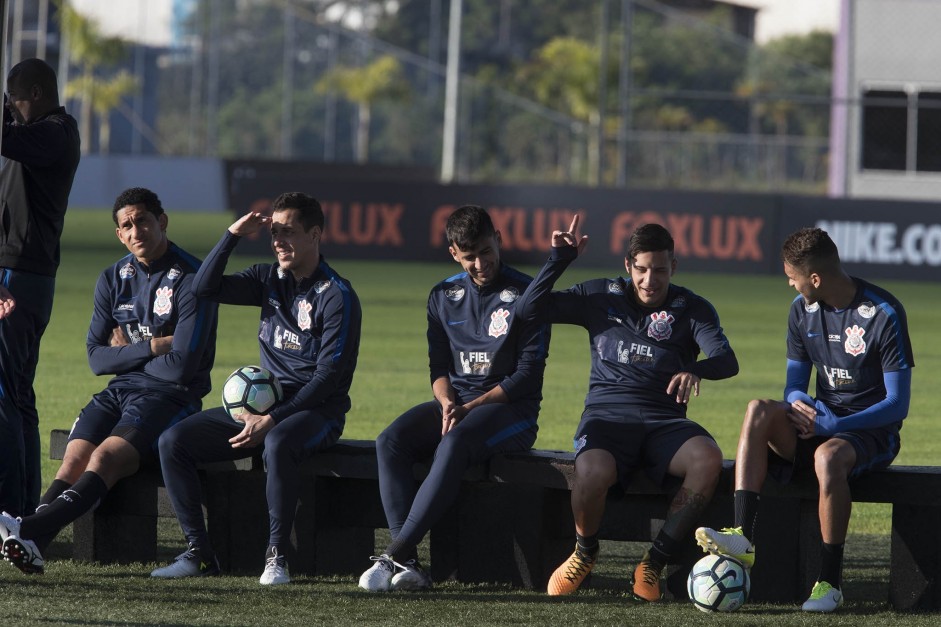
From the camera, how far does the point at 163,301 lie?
679 centimetres

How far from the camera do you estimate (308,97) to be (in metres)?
61.3

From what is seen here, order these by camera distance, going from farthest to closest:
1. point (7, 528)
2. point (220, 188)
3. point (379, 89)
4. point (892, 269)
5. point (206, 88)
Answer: point (206, 88)
point (379, 89)
point (220, 188)
point (892, 269)
point (7, 528)

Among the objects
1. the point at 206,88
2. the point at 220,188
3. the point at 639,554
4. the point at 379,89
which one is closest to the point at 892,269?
the point at 639,554

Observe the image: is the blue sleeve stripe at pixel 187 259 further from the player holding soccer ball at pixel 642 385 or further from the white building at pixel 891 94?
the white building at pixel 891 94

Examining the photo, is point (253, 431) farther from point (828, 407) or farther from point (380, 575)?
point (828, 407)

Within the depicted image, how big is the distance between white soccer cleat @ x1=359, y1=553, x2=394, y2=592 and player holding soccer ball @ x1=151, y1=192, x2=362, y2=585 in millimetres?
371

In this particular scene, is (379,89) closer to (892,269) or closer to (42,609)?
(892,269)

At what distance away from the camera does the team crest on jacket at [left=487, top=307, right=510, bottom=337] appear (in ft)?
21.5

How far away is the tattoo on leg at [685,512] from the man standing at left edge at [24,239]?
2.79 m

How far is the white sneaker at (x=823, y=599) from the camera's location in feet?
18.7

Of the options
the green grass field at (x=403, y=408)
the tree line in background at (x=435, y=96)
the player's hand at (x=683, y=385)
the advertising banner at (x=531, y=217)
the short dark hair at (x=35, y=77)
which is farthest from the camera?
the tree line in background at (x=435, y=96)

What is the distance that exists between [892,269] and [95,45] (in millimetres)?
42382

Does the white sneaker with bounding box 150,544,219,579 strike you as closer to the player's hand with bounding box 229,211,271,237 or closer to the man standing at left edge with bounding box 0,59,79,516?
the man standing at left edge with bounding box 0,59,79,516

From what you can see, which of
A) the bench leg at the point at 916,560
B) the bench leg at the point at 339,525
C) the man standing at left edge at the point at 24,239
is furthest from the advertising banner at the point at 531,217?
the bench leg at the point at 916,560
